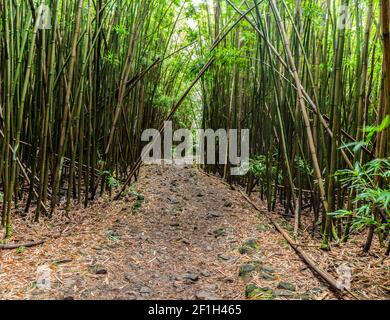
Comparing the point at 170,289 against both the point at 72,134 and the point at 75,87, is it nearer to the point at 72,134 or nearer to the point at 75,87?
the point at 72,134

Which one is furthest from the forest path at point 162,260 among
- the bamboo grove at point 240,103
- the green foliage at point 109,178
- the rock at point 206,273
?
the bamboo grove at point 240,103

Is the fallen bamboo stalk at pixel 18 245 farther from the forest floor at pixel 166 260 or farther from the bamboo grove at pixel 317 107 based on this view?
the bamboo grove at pixel 317 107

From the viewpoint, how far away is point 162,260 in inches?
73.9

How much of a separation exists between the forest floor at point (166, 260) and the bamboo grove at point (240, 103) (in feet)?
0.66

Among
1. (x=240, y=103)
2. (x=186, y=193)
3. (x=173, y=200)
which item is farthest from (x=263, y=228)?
(x=240, y=103)

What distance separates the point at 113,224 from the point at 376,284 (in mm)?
1691

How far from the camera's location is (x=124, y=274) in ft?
5.32

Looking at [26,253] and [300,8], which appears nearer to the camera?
[26,253]

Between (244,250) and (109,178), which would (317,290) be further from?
(109,178)

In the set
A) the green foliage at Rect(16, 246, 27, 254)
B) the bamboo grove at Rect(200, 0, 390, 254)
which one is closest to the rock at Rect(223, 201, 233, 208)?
the bamboo grove at Rect(200, 0, 390, 254)

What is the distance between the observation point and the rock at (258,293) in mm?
1396

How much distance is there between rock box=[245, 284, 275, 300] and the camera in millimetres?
1396

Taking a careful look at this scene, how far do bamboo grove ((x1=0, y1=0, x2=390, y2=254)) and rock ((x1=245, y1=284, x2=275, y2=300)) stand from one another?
46 cm
